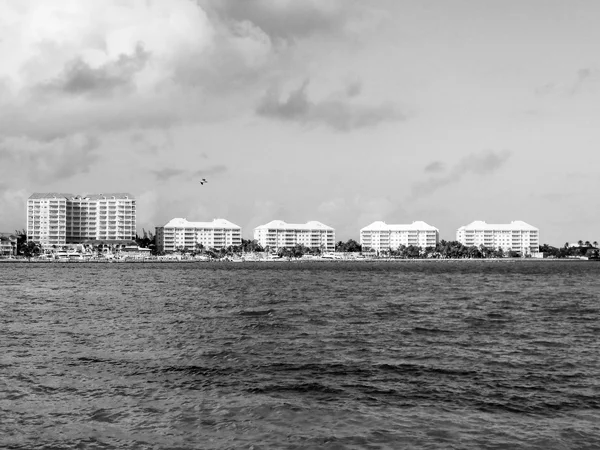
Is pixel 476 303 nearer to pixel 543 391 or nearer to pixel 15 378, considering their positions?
pixel 543 391

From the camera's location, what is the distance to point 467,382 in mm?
20047

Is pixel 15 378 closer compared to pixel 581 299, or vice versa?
pixel 15 378

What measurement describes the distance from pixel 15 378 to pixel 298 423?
10.9 m

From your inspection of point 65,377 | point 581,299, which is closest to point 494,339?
point 65,377

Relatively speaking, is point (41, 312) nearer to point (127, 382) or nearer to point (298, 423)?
point (127, 382)

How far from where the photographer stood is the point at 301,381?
66.4 feet

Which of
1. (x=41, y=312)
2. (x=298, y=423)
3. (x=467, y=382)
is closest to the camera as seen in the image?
(x=298, y=423)

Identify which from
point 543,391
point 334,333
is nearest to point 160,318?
point 334,333

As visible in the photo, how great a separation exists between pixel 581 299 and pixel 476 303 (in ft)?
39.8

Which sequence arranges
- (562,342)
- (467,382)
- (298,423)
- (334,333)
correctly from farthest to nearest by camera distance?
(334,333) < (562,342) < (467,382) < (298,423)

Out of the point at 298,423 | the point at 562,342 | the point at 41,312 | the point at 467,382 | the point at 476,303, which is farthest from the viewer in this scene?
the point at 476,303

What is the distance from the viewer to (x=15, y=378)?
20875 millimetres

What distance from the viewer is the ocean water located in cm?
1466

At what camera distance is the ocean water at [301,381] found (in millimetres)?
14664
